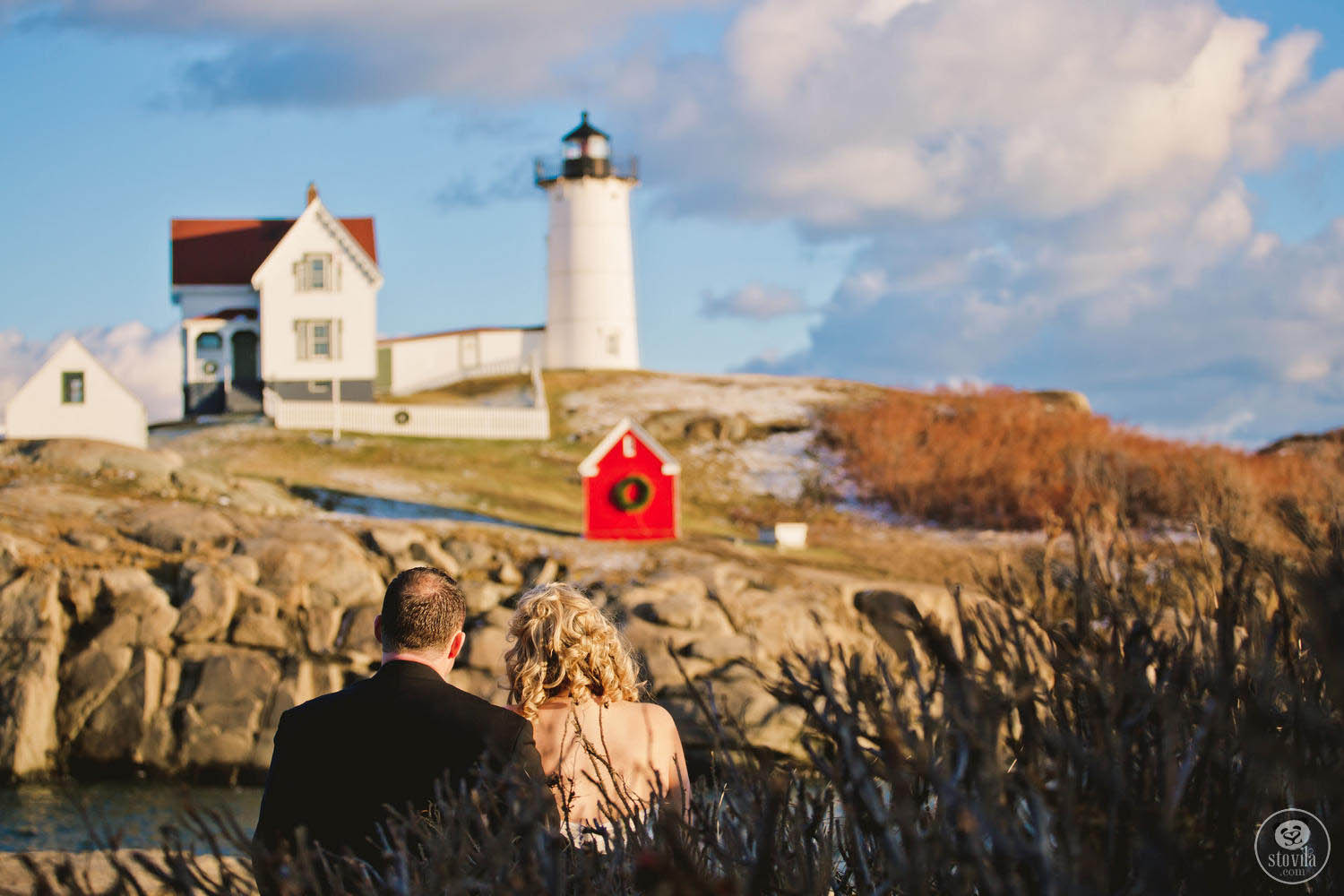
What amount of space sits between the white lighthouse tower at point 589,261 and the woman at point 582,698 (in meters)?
40.3

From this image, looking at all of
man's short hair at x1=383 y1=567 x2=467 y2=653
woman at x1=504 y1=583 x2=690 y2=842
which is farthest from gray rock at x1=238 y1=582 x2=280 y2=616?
man's short hair at x1=383 y1=567 x2=467 y2=653

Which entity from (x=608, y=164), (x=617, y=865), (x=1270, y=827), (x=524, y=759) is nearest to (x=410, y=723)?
(x=524, y=759)

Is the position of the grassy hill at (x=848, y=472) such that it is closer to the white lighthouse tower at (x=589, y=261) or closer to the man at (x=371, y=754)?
the white lighthouse tower at (x=589, y=261)

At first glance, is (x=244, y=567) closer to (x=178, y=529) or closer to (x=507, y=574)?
(x=178, y=529)

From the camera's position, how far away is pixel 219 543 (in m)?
17.8

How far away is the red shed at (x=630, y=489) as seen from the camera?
21.5 metres

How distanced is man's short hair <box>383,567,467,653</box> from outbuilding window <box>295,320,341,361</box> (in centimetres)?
3192

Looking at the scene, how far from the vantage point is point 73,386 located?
28.2m

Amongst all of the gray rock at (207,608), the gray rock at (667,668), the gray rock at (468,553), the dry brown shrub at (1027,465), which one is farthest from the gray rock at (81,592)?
the dry brown shrub at (1027,465)

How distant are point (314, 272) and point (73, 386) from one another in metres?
8.23

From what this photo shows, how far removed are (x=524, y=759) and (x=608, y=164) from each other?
42.6 metres

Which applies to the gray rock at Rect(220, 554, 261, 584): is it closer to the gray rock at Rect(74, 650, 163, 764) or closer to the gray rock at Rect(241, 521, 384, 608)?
the gray rock at Rect(241, 521, 384, 608)

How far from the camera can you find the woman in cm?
465

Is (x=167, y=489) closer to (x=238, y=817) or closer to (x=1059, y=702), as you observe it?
(x=238, y=817)
